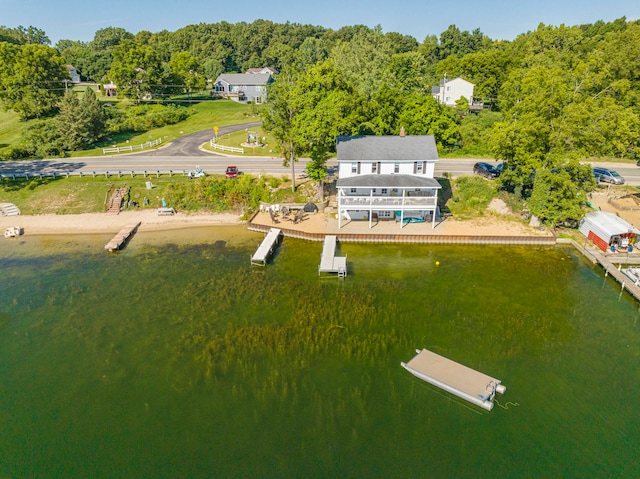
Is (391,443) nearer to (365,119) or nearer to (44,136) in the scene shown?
(365,119)

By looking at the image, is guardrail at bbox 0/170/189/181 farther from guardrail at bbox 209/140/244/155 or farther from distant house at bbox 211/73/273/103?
distant house at bbox 211/73/273/103

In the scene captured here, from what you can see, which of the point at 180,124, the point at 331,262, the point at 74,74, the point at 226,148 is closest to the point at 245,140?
the point at 226,148

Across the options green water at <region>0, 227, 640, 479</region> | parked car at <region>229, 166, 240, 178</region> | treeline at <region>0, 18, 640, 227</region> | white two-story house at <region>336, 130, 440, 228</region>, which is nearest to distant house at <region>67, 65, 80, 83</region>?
treeline at <region>0, 18, 640, 227</region>

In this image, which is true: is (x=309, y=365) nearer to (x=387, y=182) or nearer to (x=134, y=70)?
(x=387, y=182)

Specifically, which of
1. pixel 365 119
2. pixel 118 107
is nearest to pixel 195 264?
pixel 365 119

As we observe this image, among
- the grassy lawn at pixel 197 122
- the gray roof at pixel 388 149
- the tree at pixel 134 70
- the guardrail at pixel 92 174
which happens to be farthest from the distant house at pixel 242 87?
the gray roof at pixel 388 149

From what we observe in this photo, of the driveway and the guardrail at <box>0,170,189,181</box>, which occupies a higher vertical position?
the driveway
